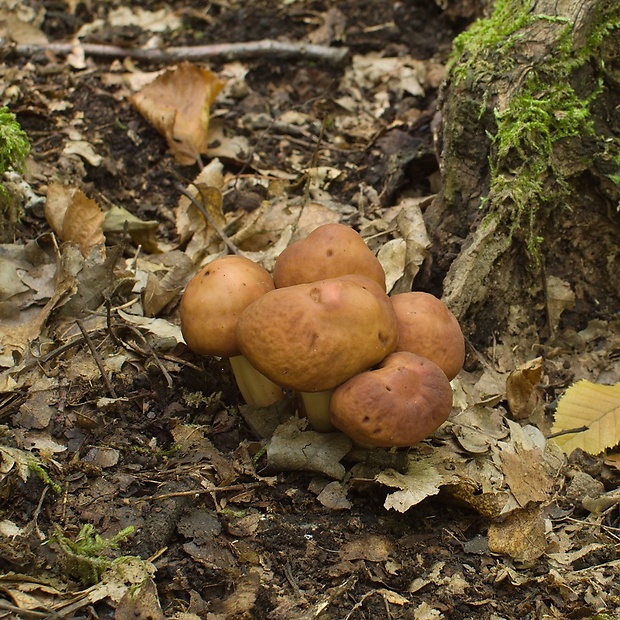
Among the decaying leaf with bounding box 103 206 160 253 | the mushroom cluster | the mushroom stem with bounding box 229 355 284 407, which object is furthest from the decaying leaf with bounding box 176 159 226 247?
the mushroom cluster

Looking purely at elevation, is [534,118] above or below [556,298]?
above

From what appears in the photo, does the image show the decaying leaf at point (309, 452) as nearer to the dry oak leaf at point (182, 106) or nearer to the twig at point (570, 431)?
the twig at point (570, 431)

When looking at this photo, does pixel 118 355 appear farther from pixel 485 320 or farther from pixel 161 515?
pixel 485 320

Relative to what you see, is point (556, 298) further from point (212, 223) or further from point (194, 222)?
point (194, 222)

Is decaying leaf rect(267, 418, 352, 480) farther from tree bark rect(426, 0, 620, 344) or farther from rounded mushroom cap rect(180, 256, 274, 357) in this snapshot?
tree bark rect(426, 0, 620, 344)

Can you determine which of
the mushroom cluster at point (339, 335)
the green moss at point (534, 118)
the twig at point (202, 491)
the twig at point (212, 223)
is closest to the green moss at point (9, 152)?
the twig at point (212, 223)

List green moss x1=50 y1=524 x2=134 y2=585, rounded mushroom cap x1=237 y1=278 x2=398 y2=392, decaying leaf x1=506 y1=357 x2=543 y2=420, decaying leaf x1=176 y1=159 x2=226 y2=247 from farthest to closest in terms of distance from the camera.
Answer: decaying leaf x1=176 y1=159 x2=226 y2=247 → decaying leaf x1=506 y1=357 x2=543 y2=420 → rounded mushroom cap x1=237 y1=278 x2=398 y2=392 → green moss x1=50 y1=524 x2=134 y2=585

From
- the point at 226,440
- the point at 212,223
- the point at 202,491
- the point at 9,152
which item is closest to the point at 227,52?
the point at 212,223
